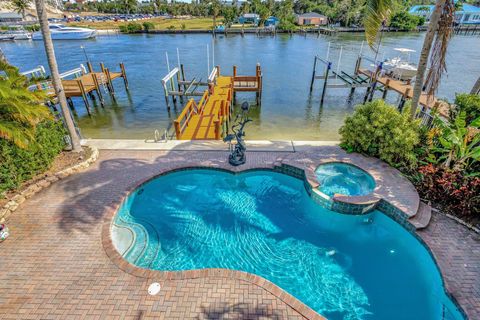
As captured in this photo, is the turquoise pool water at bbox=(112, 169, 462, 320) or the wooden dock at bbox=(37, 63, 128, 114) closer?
the turquoise pool water at bbox=(112, 169, 462, 320)

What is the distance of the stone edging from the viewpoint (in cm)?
866

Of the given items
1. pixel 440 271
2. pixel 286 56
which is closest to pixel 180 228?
pixel 440 271

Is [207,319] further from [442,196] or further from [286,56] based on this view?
[286,56]

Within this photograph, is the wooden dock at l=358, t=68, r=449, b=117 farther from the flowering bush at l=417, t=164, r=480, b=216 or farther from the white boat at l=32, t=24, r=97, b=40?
the white boat at l=32, t=24, r=97, b=40

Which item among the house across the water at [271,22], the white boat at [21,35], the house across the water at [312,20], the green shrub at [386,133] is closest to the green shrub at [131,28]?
the white boat at [21,35]

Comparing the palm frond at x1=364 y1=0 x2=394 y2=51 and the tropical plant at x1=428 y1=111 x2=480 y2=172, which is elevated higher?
the palm frond at x1=364 y1=0 x2=394 y2=51

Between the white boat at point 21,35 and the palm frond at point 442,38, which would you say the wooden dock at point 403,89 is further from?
the white boat at point 21,35

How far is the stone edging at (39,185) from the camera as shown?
8.66 metres

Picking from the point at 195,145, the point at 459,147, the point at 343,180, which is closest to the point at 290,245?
the point at 343,180

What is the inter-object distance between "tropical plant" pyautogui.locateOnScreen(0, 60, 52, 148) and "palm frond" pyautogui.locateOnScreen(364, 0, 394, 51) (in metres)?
11.9

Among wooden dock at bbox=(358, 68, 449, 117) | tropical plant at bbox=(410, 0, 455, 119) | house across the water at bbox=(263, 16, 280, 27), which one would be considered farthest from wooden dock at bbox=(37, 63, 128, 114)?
house across the water at bbox=(263, 16, 280, 27)

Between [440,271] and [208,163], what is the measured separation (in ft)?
29.1

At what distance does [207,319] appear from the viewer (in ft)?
18.5

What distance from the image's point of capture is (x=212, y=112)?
17.0 metres
